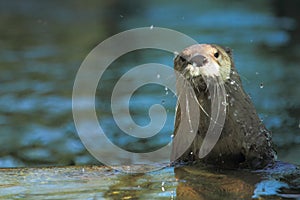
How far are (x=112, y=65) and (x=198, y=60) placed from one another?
4.54 meters

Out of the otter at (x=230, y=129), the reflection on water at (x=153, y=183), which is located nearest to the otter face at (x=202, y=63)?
the otter at (x=230, y=129)

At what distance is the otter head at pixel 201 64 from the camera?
A: 361 centimetres

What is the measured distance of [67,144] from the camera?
5.89m

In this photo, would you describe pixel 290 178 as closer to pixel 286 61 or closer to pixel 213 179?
pixel 213 179

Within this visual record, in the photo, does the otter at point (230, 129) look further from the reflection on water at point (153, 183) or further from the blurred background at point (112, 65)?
the blurred background at point (112, 65)

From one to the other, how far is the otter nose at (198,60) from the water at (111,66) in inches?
76.0

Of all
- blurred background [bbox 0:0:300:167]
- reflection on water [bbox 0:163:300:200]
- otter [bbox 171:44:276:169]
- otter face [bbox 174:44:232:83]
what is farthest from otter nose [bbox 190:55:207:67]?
blurred background [bbox 0:0:300:167]

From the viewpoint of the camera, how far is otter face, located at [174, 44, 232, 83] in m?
3.61

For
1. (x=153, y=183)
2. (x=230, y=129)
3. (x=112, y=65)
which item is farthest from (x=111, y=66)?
(x=153, y=183)

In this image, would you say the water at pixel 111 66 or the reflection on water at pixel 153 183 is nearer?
the reflection on water at pixel 153 183

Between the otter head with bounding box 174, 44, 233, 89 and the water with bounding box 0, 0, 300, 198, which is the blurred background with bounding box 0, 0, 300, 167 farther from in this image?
the otter head with bounding box 174, 44, 233, 89

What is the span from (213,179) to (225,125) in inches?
14.5

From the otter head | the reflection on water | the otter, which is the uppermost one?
the otter head

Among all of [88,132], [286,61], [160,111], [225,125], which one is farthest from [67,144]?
[286,61]
